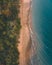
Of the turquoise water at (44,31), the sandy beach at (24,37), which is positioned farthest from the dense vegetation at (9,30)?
the turquoise water at (44,31)

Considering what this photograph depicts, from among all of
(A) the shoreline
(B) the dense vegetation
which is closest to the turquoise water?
(A) the shoreline

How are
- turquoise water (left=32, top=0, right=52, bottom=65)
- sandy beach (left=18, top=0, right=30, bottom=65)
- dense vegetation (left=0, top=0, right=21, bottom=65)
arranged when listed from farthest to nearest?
turquoise water (left=32, top=0, right=52, bottom=65), sandy beach (left=18, top=0, right=30, bottom=65), dense vegetation (left=0, top=0, right=21, bottom=65)

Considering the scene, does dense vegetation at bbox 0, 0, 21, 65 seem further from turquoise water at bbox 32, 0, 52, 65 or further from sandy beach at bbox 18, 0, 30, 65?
turquoise water at bbox 32, 0, 52, 65

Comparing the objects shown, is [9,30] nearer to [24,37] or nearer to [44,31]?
[24,37]

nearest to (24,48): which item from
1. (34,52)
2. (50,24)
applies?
(34,52)

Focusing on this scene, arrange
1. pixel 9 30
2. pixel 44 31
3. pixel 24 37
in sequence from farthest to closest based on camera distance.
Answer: pixel 44 31
pixel 24 37
pixel 9 30

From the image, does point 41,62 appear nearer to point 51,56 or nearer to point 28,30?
point 51,56

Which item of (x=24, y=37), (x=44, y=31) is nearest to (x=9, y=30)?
(x=24, y=37)
